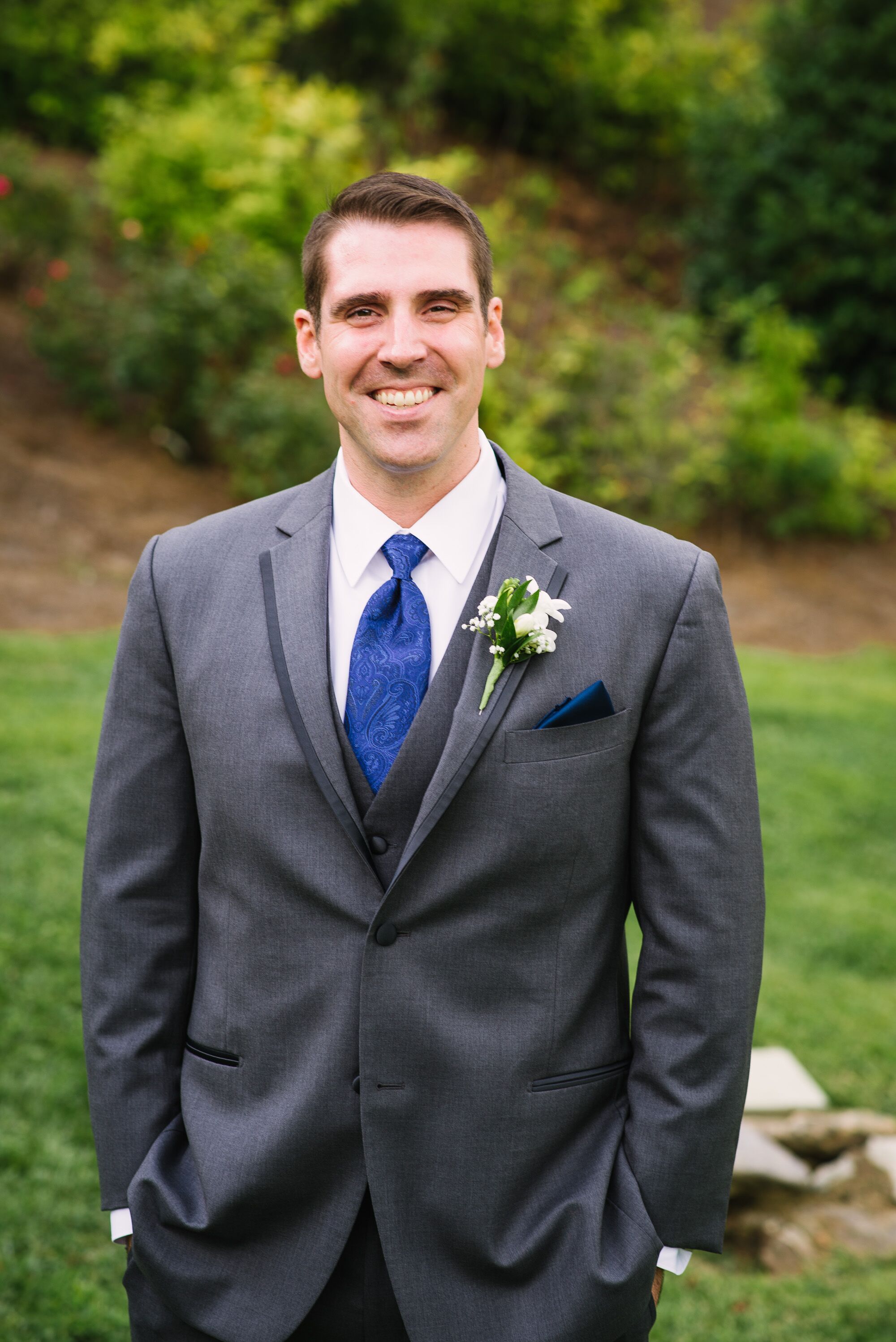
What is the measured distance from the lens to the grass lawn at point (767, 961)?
319 cm

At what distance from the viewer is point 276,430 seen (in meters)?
8.57

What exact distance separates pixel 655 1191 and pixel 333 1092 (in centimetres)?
55

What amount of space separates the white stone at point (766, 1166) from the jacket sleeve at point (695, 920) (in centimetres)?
191

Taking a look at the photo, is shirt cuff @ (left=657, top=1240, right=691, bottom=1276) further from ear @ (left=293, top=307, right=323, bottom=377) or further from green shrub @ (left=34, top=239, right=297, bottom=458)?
green shrub @ (left=34, top=239, right=297, bottom=458)

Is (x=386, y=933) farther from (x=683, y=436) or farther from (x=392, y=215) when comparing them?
(x=683, y=436)

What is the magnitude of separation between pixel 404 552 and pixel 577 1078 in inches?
36.5

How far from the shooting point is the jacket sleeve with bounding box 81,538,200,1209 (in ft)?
6.69

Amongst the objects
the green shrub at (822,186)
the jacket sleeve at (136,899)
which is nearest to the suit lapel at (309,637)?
the jacket sleeve at (136,899)

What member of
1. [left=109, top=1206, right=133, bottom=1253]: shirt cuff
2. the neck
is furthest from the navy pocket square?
[left=109, top=1206, right=133, bottom=1253]: shirt cuff

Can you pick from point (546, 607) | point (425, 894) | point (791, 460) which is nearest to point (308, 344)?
point (546, 607)

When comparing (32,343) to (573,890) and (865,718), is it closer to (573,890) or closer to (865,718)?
(865,718)

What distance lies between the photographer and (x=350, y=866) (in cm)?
188

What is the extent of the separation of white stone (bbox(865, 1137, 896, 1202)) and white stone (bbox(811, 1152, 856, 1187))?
0.22ft

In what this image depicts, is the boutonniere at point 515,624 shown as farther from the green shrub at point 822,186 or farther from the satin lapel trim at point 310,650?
the green shrub at point 822,186
